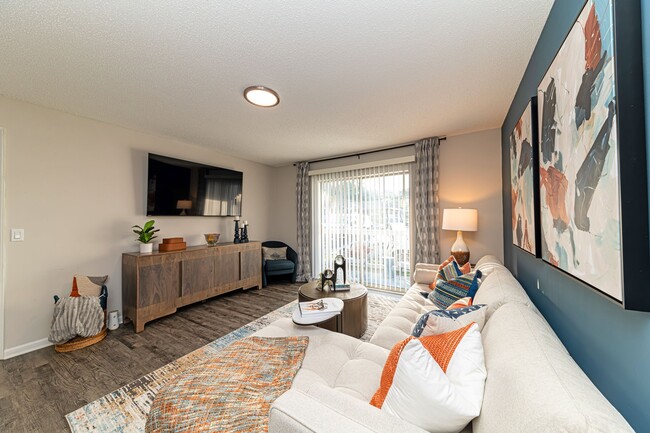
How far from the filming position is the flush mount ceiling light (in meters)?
2.11

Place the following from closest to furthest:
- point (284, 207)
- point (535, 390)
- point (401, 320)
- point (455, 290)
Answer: point (535, 390)
point (401, 320)
point (455, 290)
point (284, 207)

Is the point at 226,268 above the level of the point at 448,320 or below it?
below

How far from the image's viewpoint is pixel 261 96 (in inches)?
87.1

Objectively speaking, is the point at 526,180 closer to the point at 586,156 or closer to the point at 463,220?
the point at 586,156

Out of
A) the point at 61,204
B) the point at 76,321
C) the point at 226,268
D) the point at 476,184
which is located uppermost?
the point at 476,184

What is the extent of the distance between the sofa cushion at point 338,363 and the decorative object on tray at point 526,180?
3.98 ft

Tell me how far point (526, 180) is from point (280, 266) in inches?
149

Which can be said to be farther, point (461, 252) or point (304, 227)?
point (304, 227)

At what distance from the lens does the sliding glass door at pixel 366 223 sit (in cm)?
378

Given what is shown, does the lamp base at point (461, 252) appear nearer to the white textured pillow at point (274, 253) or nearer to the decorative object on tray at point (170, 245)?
the white textured pillow at point (274, 253)

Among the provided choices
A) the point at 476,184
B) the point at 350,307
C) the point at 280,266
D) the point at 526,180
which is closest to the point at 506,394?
the point at 526,180

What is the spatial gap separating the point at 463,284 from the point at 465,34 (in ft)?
5.93

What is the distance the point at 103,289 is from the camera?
2656 mm

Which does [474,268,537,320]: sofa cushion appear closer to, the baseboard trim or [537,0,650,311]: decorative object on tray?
[537,0,650,311]: decorative object on tray
